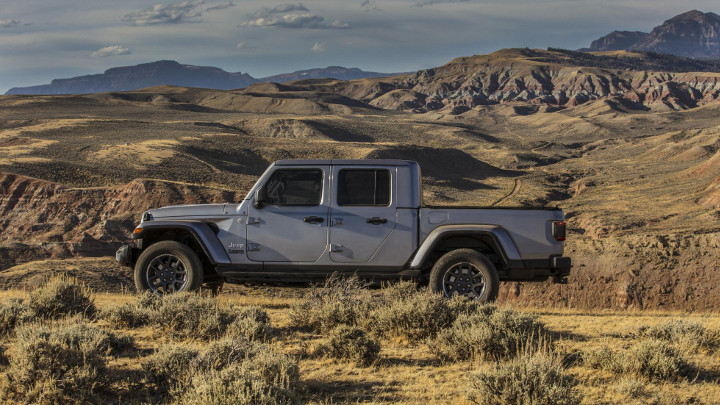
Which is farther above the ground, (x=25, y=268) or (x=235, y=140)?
(x=235, y=140)

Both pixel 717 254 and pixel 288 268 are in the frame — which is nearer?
pixel 288 268

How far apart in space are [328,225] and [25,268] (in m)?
17.7

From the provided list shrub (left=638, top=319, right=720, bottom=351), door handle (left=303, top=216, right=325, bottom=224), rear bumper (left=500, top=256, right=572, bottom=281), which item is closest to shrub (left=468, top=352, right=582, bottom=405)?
shrub (left=638, top=319, right=720, bottom=351)

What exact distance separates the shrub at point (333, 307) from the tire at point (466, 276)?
1.04m

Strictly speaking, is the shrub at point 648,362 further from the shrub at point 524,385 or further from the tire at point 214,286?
the tire at point 214,286

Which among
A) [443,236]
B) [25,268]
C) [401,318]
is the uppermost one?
[443,236]

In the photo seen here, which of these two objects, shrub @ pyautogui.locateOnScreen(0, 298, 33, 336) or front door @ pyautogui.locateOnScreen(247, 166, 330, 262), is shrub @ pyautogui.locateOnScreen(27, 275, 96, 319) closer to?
shrub @ pyautogui.locateOnScreen(0, 298, 33, 336)

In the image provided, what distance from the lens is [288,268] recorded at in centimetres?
884

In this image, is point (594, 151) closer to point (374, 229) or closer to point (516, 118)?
point (516, 118)

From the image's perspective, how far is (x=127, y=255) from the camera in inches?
369

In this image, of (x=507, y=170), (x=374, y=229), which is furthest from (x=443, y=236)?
(x=507, y=170)

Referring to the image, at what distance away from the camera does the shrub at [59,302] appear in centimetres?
792

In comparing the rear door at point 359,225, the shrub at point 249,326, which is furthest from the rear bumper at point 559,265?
the shrub at point 249,326

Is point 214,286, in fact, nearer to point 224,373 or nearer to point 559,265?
point 559,265
